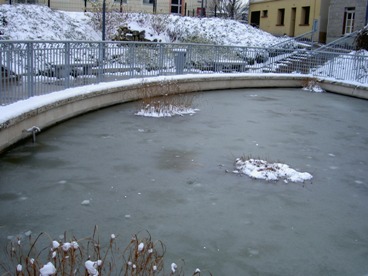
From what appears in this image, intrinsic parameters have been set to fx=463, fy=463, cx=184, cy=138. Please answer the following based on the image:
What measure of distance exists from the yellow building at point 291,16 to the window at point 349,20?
1804 millimetres

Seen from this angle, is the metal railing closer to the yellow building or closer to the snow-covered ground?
the snow-covered ground

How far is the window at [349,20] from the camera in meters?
29.3

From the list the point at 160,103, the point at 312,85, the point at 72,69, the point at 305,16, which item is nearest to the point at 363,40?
the point at 312,85

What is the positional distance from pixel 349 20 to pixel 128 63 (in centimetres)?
2138

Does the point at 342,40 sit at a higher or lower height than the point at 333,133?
higher

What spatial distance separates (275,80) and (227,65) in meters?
2.36

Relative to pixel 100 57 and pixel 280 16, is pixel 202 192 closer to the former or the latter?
pixel 100 57

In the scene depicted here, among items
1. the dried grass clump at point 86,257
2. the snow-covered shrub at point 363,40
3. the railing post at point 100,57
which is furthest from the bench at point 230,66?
the dried grass clump at point 86,257

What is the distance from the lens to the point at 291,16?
3525 centimetres

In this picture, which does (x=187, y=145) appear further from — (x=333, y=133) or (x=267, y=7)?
(x=267, y=7)

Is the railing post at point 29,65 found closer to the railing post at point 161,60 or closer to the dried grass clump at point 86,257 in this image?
the dried grass clump at point 86,257

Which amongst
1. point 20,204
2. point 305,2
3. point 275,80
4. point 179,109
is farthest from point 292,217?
point 305,2

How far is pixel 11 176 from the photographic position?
5.98m

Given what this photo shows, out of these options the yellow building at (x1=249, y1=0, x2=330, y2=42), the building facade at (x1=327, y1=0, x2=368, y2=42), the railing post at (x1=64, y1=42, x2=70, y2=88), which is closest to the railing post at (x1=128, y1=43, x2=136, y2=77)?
the railing post at (x1=64, y1=42, x2=70, y2=88)
